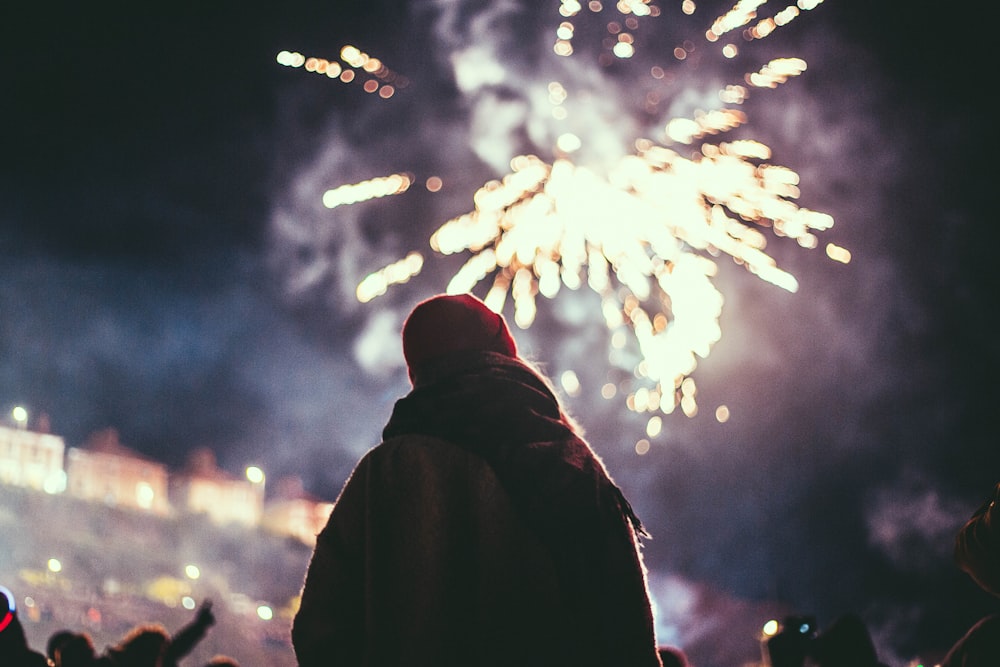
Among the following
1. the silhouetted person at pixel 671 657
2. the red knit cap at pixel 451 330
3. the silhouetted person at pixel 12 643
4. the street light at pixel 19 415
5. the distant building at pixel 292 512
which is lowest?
the silhouetted person at pixel 671 657

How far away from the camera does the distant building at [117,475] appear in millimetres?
47719

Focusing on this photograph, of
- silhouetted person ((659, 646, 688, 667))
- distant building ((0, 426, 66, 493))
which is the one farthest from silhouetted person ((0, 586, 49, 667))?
distant building ((0, 426, 66, 493))

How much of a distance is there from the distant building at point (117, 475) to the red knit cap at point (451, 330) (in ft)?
165

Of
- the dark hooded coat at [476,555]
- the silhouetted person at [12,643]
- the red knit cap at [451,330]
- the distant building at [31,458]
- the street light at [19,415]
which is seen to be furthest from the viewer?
the distant building at [31,458]

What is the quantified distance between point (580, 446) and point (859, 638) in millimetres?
2435

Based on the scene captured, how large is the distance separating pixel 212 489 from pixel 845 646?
49722 millimetres

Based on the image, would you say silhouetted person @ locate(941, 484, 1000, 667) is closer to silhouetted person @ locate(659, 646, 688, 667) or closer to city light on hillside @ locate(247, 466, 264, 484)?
silhouetted person @ locate(659, 646, 688, 667)

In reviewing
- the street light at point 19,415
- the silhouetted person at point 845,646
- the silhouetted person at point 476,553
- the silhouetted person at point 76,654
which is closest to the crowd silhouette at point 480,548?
the silhouetted person at point 476,553

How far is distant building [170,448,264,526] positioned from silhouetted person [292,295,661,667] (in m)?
49.9

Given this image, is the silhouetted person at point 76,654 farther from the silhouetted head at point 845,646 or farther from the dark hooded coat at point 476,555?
the silhouetted head at point 845,646

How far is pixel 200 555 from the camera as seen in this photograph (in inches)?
1788

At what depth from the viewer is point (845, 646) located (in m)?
3.73

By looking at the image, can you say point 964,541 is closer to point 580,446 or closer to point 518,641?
point 580,446

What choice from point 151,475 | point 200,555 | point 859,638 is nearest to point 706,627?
point 200,555
